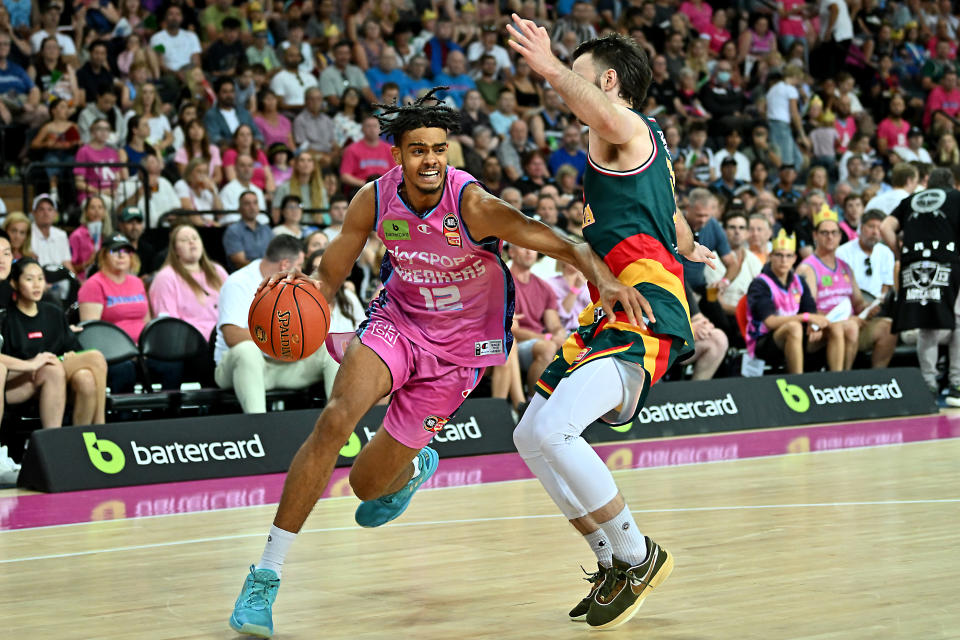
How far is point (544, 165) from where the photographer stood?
1303cm

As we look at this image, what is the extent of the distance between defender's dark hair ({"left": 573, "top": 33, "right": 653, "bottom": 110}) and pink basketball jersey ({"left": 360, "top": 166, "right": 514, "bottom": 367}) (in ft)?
2.42

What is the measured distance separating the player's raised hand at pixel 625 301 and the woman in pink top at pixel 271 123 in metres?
9.19

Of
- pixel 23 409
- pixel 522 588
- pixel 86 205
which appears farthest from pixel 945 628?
pixel 86 205

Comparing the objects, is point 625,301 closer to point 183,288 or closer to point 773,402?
point 183,288

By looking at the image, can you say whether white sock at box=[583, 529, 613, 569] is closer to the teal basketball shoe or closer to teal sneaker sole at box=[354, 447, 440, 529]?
the teal basketball shoe

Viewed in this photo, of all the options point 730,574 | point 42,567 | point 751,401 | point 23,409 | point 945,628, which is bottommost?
point 751,401

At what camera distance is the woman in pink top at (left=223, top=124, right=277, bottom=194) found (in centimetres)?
1172

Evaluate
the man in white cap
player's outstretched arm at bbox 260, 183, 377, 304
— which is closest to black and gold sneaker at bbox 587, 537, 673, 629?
player's outstretched arm at bbox 260, 183, 377, 304

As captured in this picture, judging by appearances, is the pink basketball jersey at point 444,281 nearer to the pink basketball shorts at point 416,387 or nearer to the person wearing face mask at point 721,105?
the pink basketball shorts at point 416,387

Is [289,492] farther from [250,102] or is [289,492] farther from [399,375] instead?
[250,102]

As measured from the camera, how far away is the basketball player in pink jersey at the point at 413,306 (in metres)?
4.25

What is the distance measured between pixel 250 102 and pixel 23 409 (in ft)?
18.4

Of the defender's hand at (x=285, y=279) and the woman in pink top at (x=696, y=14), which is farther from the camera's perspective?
the woman in pink top at (x=696, y=14)

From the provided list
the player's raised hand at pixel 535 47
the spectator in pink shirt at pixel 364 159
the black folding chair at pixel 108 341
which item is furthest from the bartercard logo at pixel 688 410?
the player's raised hand at pixel 535 47
